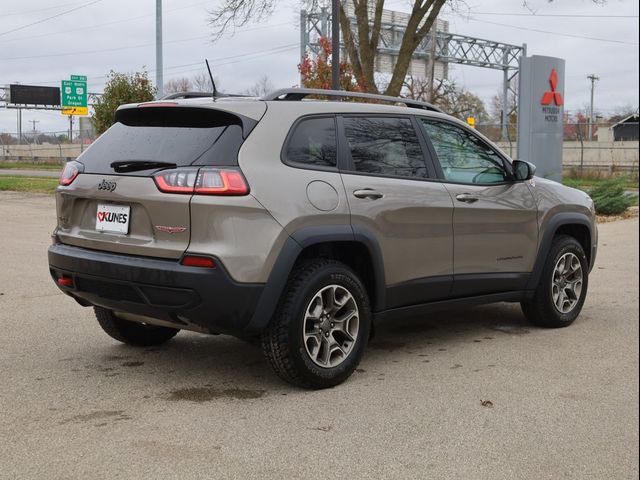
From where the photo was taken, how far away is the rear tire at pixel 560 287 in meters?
6.34

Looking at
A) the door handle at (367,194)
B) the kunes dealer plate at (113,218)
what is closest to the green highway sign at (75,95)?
the kunes dealer plate at (113,218)

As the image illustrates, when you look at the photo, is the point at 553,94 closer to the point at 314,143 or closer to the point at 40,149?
the point at 314,143

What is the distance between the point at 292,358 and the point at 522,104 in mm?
15031

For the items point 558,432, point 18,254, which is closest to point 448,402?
point 558,432

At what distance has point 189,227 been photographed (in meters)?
4.36

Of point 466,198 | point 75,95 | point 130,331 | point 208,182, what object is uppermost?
point 75,95

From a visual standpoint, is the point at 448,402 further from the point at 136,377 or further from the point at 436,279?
the point at 136,377

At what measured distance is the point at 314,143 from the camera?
4895 mm

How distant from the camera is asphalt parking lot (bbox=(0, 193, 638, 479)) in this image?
3590 mm

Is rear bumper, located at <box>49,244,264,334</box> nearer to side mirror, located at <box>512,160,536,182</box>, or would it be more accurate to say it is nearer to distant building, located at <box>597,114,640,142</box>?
side mirror, located at <box>512,160,536,182</box>

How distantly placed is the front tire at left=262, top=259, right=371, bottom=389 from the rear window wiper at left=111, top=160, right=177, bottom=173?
979mm

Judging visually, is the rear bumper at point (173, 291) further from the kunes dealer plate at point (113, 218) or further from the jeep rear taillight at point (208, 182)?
the jeep rear taillight at point (208, 182)

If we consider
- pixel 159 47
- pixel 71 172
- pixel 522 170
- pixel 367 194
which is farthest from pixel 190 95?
pixel 159 47

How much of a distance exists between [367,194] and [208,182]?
42.9 inches
